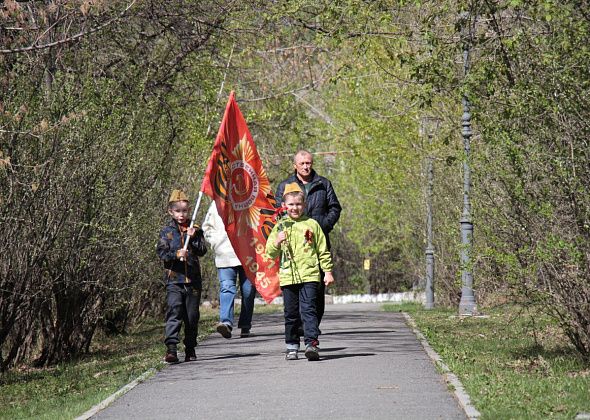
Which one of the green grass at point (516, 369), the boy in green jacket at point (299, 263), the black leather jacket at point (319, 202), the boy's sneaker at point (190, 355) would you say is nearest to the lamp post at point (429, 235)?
the green grass at point (516, 369)

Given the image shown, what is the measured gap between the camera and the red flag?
15.1m

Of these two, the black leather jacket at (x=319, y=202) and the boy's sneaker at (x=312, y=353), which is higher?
the black leather jacket at (x=319, y=202)

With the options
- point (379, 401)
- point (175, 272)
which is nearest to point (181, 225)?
point (175, 272)

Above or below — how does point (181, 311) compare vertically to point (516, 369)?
above

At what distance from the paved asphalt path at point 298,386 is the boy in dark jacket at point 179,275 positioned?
33 cm

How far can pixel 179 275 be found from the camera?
535 inches

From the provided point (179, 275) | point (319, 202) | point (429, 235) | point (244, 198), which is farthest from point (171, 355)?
point (429, 235)

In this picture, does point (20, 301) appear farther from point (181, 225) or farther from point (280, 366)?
point (280, 366)

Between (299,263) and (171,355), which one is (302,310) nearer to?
(299,263)

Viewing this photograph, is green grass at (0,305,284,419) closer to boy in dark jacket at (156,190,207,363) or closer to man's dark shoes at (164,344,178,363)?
man's dark shoes at (164,344,178,363)

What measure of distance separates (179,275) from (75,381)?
1487 mm

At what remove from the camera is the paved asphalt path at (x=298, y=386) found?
926 centimetres

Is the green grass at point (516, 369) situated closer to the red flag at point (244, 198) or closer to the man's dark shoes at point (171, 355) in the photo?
the red flag at point (244, 198)

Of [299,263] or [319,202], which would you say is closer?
[299,263]
